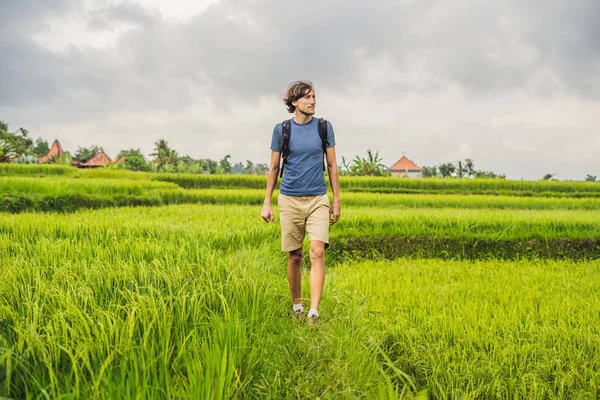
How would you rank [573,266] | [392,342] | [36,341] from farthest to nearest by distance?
[573,266], [392,342], [36,341]

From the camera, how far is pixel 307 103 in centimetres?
291

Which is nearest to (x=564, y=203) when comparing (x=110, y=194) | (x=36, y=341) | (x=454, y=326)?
(x=454, y=326)

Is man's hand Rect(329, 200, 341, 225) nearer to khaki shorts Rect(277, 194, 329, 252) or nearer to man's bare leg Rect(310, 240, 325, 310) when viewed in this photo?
khaki shorts Rect(277, 194, 329, 252)

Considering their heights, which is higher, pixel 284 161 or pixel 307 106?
pixel 307 106

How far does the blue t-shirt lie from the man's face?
121mm

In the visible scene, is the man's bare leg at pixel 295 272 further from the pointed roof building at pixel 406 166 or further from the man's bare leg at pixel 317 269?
the pointed roof building at pixel 406 166

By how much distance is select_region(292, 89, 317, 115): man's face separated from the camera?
2908mm

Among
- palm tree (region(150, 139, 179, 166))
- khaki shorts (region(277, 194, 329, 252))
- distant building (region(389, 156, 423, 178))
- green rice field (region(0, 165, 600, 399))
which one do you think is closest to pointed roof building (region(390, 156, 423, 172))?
distant building (region(389, 156, 423, 178))

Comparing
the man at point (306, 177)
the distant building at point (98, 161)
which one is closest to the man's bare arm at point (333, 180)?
the man at point (306, 177)

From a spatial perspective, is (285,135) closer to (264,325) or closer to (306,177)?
(306,177)

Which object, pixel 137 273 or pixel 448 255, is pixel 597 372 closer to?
pixel 137 273

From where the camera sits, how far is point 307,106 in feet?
9.55

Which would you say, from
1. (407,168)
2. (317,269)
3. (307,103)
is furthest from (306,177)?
(407,168)

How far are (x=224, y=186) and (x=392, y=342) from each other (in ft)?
46.7
